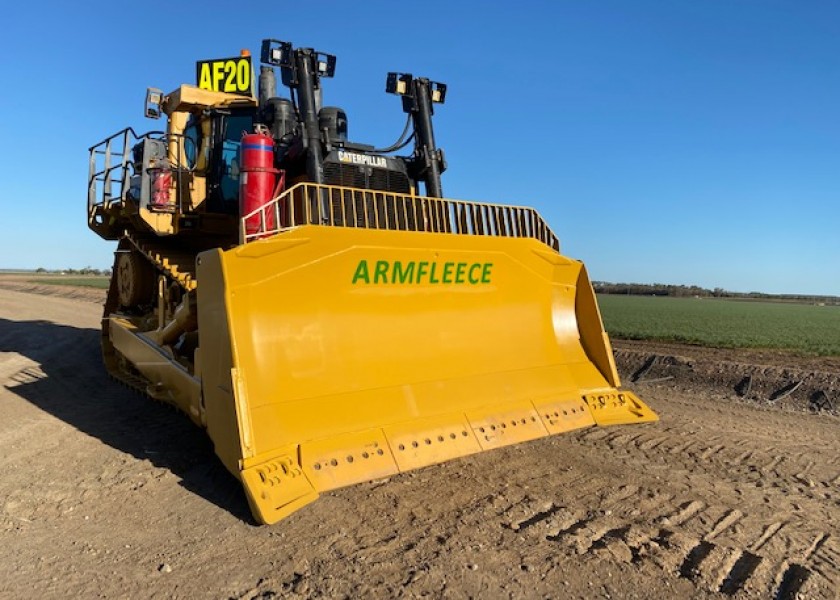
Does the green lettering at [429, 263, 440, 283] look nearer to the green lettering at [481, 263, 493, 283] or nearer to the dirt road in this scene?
the green lettering at [481, 263, 493, 283]

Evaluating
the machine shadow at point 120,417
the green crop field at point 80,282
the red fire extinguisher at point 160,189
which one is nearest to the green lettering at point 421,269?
the machine shadow at point 120,417

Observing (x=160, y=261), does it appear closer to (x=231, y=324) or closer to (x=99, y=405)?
(x=99, y=405)

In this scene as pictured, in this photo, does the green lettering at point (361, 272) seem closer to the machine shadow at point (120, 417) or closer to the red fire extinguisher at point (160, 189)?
the machine shadow at point (120, 417)

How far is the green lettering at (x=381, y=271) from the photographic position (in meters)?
4.73

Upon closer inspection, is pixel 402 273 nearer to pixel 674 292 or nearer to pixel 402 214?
pixel 402 214

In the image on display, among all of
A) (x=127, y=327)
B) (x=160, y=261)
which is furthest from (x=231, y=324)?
(x=127, y=327)

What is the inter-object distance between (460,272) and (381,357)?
42.6 inches

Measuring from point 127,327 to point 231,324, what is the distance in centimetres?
353

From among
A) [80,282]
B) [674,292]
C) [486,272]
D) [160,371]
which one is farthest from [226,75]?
[674,292]

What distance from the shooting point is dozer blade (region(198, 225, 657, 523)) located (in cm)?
390

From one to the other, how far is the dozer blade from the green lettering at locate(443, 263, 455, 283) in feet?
0.04

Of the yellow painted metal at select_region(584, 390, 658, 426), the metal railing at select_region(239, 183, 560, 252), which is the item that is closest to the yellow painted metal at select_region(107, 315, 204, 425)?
→ the metal railing at select_region(239, 183, 560, 252)

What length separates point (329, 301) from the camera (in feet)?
14.9

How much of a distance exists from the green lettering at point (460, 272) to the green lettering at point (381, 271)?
0.71 meters
